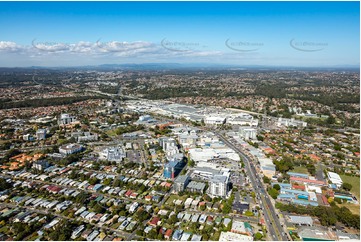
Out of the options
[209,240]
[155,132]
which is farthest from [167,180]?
[155,132]

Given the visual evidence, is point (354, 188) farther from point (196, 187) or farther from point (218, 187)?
point (196, 187)

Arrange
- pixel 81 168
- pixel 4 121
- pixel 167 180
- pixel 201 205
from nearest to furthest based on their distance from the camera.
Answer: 1. pixel 201 205
2. pixel 167 180
3. pixel 81 168
4. pixel 4 121

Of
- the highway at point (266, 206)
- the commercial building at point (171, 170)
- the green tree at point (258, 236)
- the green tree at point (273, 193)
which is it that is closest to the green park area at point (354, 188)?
the green tree at point (273, 193)

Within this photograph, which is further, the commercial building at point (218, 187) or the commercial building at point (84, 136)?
the commercial building at point (84, 136)

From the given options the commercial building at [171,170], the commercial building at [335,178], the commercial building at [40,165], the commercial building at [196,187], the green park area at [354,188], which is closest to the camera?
the green park area at [354,188]

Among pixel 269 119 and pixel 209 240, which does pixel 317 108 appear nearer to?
pixel 269 119

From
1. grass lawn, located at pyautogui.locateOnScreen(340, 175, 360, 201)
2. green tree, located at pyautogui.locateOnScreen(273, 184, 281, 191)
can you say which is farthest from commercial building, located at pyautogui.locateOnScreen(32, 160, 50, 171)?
grass lawn, located at pyautogui.locateOnScreen(340, 175, 360, 201)

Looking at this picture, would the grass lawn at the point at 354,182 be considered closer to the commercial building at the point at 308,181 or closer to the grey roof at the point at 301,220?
the commercial building at the point at 308,181

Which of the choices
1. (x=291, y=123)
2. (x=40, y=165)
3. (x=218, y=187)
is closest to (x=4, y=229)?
(x=40, y=165)

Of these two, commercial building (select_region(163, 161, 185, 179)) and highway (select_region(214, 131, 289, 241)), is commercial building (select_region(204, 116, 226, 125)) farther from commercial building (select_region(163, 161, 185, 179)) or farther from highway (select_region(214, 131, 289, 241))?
commercial building (select_region(163, 161, 185, 179))

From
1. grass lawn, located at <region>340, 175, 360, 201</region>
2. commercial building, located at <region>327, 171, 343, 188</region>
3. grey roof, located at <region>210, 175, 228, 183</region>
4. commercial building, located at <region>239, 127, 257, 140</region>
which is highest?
grey roof, located at <region>210, 175, 228, 183</region>

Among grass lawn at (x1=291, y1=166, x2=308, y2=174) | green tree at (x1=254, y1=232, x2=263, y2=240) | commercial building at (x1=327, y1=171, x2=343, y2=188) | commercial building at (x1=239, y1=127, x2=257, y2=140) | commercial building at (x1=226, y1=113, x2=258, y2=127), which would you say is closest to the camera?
green tree at (x1=254, y1=232, x2=263, y2=240)
